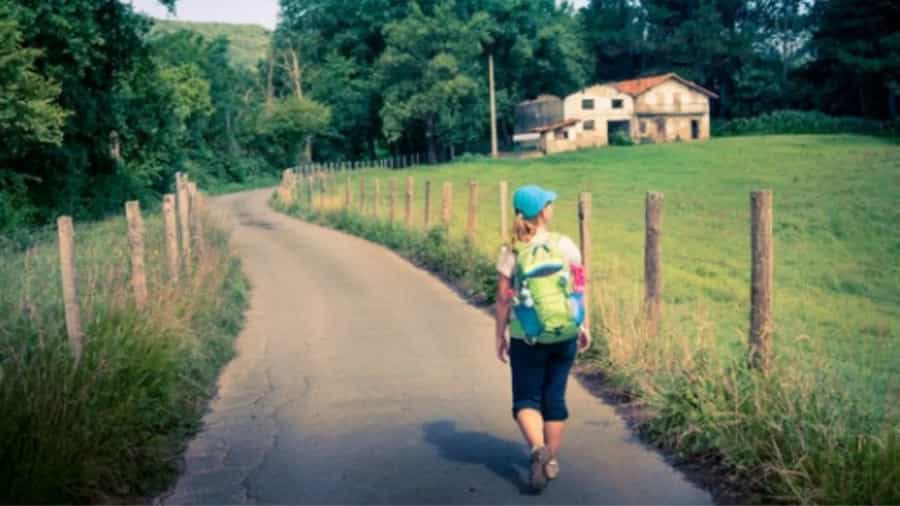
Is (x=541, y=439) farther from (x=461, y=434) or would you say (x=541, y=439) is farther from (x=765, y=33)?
(x=765, y=33)

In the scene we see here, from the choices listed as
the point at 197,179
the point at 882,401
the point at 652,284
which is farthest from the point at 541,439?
the point at 197,179

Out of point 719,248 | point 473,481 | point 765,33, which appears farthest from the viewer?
point 765,33

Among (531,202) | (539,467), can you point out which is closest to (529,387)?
(539,467)

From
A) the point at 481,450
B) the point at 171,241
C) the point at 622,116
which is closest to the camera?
the point at 481,450

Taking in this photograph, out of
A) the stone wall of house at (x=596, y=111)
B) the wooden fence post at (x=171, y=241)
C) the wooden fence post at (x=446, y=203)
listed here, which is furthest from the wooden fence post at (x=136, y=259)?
the stone wall of house at (x=596, y=111)

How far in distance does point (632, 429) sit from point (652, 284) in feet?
6.78

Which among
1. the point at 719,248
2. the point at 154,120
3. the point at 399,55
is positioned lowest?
the point at 719,248

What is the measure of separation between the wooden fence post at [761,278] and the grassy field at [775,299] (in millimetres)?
231

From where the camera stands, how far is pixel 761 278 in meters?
7.04

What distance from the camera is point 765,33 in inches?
4040

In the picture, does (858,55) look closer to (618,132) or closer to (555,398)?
(618,132)

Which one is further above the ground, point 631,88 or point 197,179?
point 631,88

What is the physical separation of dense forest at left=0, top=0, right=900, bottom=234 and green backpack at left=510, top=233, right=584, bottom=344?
101 feet

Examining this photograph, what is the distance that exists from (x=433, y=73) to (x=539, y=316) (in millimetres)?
59437
